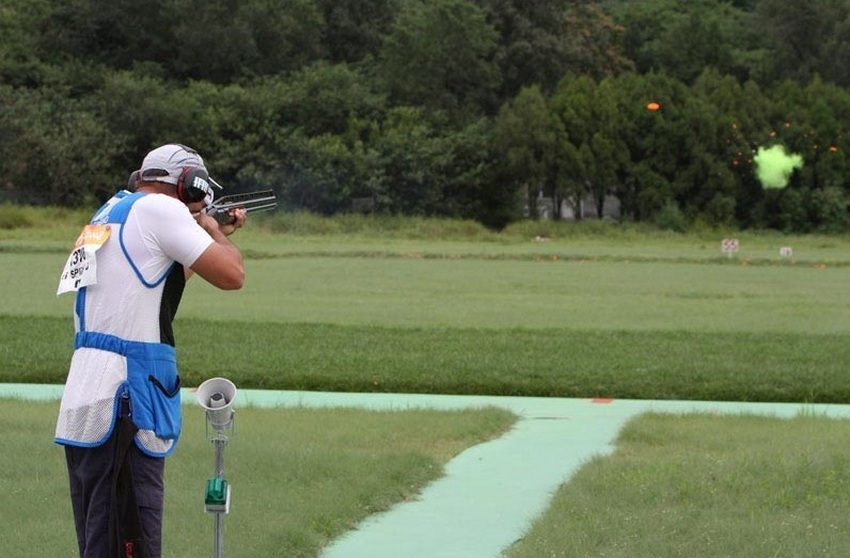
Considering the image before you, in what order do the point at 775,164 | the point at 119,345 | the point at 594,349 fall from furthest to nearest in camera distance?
the point at 775,164, the point at 594,349, the point at 119,345

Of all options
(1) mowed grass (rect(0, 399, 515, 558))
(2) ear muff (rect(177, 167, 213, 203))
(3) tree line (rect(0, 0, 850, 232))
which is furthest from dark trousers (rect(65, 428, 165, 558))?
(3) tree line (rect(0, 0, 850, 232))

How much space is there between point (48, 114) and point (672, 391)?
58.0 m

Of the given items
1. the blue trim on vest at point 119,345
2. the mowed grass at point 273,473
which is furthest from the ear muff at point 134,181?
the mowed grass at point 273,473

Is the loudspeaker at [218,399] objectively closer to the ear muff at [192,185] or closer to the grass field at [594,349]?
the ear muff at [192,185]

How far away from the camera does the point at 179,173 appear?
5684 mm

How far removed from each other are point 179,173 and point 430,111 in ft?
223

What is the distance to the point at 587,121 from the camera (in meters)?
66.8

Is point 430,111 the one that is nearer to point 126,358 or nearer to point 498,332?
point 498,332

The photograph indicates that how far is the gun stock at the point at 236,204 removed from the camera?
19.4ft

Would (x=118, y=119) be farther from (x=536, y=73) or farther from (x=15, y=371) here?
(x=15, y=371)

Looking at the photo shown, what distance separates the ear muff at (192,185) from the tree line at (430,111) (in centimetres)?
5961

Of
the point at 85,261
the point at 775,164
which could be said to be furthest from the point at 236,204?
the point at 775,164

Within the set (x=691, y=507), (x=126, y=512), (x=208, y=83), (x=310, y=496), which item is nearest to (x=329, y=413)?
(x=310, y=496)

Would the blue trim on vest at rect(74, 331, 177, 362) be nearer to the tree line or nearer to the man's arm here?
the man's arm
